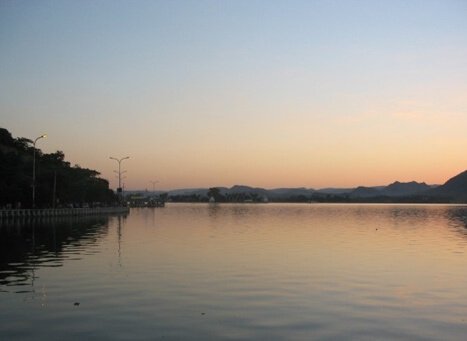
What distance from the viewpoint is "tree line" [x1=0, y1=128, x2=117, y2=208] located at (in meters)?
96.4

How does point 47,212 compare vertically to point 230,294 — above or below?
above

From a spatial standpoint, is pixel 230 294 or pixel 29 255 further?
pixel 29 255

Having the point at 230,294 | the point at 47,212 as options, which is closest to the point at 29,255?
the point at 230,294

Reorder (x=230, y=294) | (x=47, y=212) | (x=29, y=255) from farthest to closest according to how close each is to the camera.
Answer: (x=47, y=212) < (x=29, y=255) < (x=230, y=294)

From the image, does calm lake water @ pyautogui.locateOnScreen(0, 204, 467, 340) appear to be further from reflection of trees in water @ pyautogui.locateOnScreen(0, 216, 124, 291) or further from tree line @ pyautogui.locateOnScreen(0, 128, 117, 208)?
tree line @ pyautogui.locateOnScreen(0, 128, 117, 208)

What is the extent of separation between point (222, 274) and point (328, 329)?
11.5m

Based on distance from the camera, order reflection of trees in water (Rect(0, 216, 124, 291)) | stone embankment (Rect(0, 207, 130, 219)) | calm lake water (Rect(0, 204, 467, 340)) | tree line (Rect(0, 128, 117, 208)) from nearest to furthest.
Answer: calm lake water (Rect(0, 204, 467, 340))
reflection of trees in water (Rect(0, 216, 124, 291))
stone embankment (Rect(0, 207, 130, 219))
tree line (Rect(0, 128, 117, 208))

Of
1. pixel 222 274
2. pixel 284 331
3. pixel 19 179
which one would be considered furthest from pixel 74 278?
pixel 19 179

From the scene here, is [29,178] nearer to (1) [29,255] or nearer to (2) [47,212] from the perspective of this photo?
(2) [47,212]

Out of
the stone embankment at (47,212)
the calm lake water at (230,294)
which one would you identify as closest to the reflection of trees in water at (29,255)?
the calm lake water at (230,294)

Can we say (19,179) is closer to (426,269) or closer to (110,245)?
(110,245)

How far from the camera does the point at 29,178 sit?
10331cm

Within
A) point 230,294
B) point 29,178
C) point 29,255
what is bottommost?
point 230,294

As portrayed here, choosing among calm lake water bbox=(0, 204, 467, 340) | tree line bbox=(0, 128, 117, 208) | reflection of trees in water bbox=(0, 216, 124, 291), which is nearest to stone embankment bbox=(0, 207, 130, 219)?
tree line bbox=(0, 128, 117, 208)
